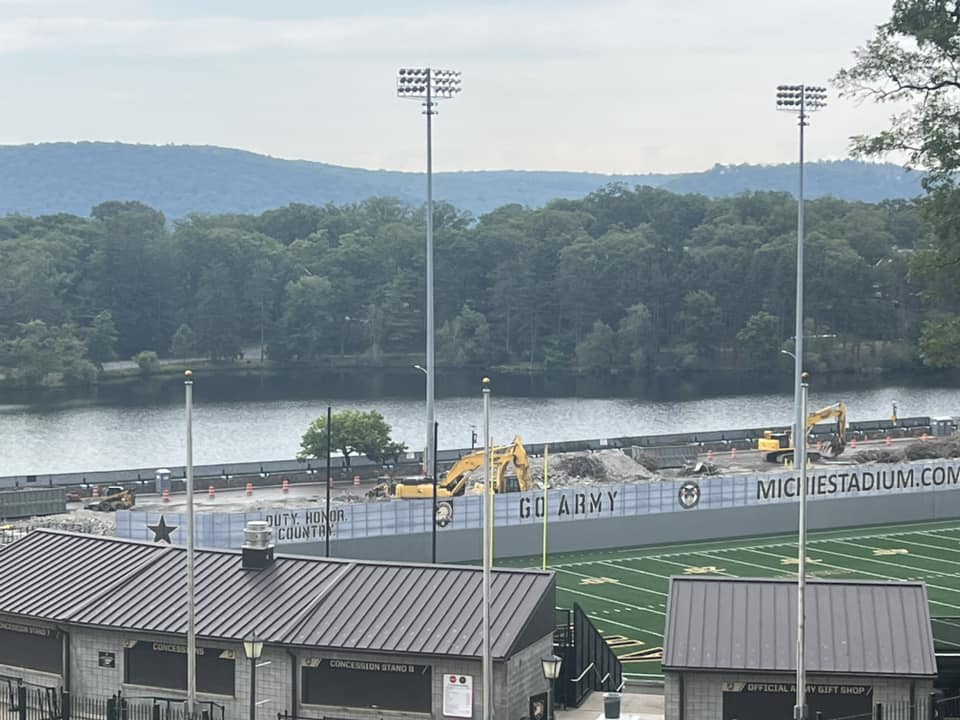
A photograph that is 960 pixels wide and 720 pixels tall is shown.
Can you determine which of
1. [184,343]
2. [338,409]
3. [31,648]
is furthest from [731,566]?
[184,343]

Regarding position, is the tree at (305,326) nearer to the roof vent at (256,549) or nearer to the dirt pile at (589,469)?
the dirt pile at (589,469)

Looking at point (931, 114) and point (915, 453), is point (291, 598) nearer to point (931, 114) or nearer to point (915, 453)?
point (931, 114)

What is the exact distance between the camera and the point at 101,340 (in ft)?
578

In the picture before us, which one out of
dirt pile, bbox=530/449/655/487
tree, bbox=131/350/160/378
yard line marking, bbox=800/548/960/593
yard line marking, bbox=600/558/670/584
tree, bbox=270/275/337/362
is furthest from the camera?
tree, bbox=270/275/337/362

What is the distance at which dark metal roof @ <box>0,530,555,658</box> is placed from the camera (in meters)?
32.8

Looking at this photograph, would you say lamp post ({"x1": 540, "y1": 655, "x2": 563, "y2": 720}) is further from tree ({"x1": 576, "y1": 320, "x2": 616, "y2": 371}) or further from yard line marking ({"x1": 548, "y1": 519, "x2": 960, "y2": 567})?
tree ({"x1": 576, "y1": 320, "x2": 616, "y2": 371})

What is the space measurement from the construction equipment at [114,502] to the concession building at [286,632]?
34.1 metres

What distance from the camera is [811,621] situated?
32.5 metres

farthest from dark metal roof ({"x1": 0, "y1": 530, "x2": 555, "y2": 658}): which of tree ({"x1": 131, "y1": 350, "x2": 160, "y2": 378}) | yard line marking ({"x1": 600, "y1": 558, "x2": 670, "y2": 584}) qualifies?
tree ({"x1": 131, "y1": 350, "x2": 160, "y2": 378})

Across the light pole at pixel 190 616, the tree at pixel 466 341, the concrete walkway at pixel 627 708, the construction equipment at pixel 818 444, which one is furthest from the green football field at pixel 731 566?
the tree at pixel 466 341

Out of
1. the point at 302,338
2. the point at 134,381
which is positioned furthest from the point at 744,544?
the point at 302,338

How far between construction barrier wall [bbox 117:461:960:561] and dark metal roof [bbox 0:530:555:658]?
17171 millimetres

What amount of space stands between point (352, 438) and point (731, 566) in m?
30.7

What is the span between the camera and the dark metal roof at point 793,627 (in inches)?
1238
